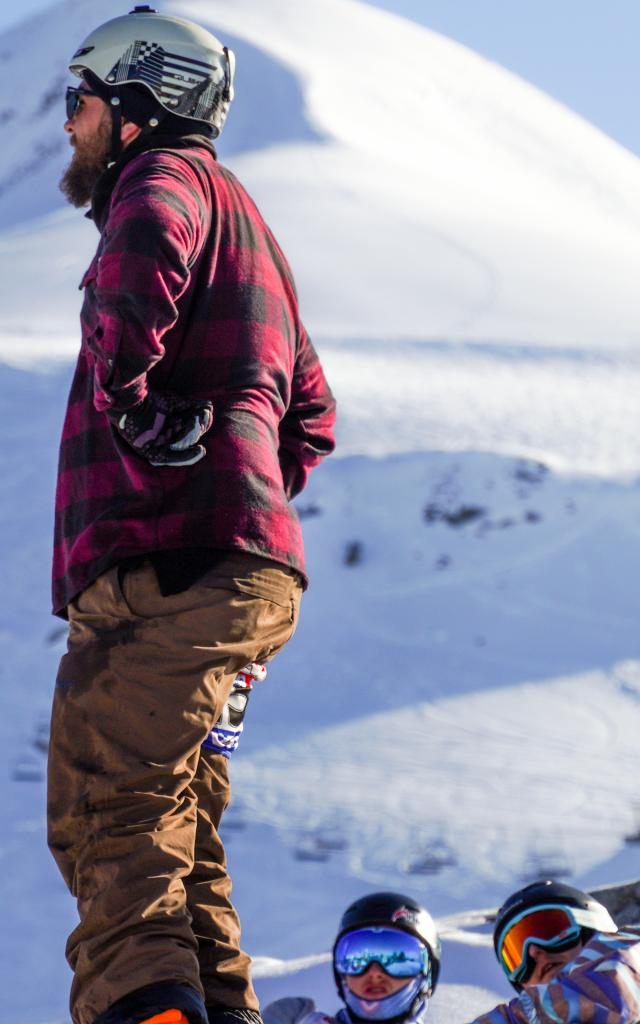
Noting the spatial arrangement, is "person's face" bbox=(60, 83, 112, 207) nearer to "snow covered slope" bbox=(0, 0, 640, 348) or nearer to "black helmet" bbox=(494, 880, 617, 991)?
"black helmet" bbox=(494, 880, 617, 991)

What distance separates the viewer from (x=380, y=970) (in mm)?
3314

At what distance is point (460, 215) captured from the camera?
3484 centimetres

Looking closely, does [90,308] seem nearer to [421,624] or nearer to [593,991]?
[593,991]

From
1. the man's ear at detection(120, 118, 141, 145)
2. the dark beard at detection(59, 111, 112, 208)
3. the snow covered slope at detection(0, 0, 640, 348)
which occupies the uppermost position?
the snow covered slope at detection(0, 0, 640, 348)

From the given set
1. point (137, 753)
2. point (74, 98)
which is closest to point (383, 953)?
point (137, 753)

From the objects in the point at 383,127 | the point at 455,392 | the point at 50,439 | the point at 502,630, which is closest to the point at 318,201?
the point at 383,127

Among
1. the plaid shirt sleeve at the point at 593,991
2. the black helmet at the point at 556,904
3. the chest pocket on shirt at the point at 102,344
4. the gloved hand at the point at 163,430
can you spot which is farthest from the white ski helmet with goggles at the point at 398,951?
the chest pocket on shirt at the point at 102,344

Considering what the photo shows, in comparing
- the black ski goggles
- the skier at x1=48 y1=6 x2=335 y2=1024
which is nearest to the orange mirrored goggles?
the skier at x1=48 y1=6 x2=335 y2=1024

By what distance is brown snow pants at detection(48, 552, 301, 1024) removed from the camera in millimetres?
2352

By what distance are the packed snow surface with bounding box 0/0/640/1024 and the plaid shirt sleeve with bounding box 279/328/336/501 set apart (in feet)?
6.04

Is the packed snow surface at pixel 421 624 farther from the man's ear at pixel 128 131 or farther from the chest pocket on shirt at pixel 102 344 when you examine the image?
the man's ear at pixel 128 131

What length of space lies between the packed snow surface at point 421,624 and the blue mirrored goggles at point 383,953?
80cm

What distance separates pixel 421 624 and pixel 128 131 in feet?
37.0

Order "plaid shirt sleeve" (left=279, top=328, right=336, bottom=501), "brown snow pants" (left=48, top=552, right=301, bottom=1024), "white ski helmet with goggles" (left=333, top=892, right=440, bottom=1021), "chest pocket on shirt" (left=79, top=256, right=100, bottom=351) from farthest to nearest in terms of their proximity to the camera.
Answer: "white ski helmet with goggles" (left=333, top=892, right=440, bottom=1021)
"plaid shirt sleeve" (left=279, top=328, right=336, bottom=501)
"chest pocket on shirt" (left=79, top=256, right=100, bottom=351)
"brown snow pants" (left=48, top=552, right=301, bottom=1024)
